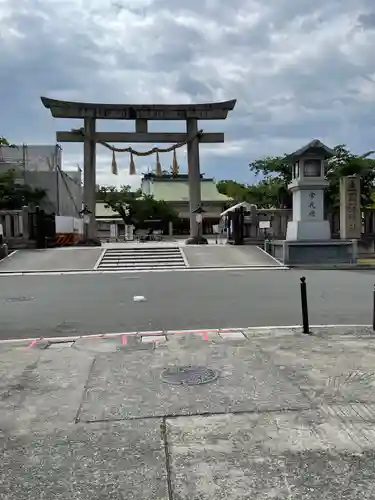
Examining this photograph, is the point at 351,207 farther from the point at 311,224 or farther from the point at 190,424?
the point at 190,424

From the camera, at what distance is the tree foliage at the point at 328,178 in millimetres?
35406

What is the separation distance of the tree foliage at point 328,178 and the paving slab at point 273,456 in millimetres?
26708

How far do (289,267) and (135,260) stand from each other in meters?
6.83

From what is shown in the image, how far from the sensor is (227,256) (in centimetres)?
2186

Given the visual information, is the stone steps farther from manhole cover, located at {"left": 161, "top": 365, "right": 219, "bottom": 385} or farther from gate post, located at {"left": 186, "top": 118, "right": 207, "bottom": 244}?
manhole cover, located at {"left": 161, "top": 365, "right": 219, "bottom": 385}

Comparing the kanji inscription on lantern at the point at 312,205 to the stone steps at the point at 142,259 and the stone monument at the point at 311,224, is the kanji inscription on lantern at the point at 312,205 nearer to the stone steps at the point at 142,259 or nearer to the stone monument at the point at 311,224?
the stone monument at the point at 311,224

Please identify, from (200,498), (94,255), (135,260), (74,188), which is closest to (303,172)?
(135,260)

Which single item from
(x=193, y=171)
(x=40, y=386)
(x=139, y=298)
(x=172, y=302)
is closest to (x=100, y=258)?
(x=139, y=298)

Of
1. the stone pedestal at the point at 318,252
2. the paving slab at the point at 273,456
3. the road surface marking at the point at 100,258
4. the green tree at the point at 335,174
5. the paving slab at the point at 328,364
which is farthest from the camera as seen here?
the green tree at the point at 335,174

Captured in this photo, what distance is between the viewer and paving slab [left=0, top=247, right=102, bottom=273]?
1964 centimetres

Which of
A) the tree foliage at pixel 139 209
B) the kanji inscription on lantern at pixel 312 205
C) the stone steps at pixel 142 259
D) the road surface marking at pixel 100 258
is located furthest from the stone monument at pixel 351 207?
the tree foliage at pixel 139 209

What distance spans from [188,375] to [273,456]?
210cm

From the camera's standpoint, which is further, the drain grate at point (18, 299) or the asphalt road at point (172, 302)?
the drain grate at point (18, 299)

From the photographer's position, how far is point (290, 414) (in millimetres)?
4316
